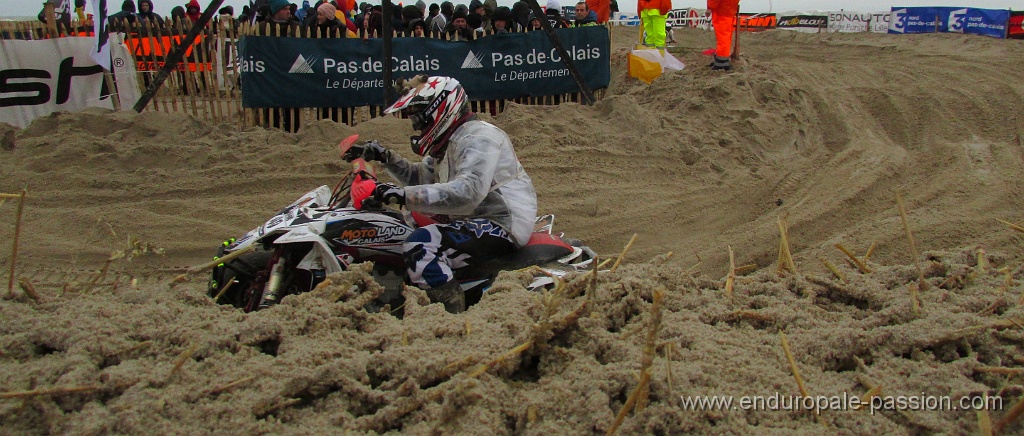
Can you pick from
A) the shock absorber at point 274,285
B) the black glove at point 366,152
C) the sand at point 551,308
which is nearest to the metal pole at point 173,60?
the sand at point 551,308

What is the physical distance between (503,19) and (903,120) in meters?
6.19

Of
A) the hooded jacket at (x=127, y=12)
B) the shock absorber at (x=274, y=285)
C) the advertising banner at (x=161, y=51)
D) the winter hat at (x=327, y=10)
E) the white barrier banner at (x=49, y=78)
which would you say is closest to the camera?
the shock absorber at (x=274, y=285)

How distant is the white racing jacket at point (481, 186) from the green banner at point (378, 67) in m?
6.08

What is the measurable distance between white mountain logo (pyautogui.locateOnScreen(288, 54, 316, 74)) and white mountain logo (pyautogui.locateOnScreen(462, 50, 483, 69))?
217cm

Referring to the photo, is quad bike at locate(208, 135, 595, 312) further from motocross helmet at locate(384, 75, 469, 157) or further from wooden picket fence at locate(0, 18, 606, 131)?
wooden picket fence at locate(0, 18, 606, 131)

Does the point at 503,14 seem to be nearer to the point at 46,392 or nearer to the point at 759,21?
the point at 46,392

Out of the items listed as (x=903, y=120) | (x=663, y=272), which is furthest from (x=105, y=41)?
(x=903, y=120)

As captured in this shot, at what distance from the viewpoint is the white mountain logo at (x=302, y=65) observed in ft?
33.7

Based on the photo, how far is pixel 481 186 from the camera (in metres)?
4.45

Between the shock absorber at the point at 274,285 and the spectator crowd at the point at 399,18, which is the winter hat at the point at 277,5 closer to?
the spectator crowd at the point at 399,18

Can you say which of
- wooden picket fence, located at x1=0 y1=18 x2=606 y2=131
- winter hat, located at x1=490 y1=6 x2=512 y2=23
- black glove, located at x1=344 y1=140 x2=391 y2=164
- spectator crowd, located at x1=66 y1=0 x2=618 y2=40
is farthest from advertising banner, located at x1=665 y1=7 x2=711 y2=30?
black glove, located at x1=344 y1=140 x2=391 y2=164

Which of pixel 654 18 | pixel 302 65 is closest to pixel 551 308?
pixel 302 65

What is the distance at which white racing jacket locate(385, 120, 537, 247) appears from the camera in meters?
4.36

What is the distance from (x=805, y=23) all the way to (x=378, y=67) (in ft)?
73.7
